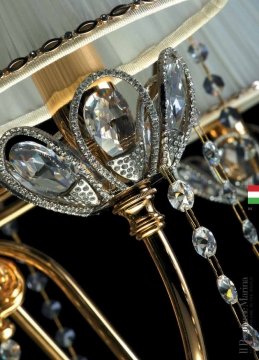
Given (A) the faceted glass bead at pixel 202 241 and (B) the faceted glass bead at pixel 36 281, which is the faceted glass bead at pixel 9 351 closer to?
(B) the faceted glass bead at pixel 36 281

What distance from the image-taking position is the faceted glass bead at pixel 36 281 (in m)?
0.97

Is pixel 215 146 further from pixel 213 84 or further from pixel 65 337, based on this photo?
pixel 65 337

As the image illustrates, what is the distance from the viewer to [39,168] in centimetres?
58

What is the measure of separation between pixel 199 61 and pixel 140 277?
10.3 inches

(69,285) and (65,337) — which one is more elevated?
(69,285)

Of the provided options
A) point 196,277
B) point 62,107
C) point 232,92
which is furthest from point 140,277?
point 62,107

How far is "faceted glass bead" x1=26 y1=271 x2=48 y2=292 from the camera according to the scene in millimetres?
968

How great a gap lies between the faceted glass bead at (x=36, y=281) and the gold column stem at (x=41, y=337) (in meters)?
0.14

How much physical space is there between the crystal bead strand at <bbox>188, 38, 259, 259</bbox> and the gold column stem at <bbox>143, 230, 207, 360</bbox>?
0.11 m

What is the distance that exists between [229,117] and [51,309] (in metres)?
0.28

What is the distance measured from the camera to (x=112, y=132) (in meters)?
0.58

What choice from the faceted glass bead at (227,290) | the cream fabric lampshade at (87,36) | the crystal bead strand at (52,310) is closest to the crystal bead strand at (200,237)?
the faceted glass bead at (227,290)

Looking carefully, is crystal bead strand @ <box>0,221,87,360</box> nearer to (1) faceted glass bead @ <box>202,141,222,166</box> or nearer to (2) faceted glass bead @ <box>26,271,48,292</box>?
(2) faceted glass bead @ <box>26,271,48,292</box>

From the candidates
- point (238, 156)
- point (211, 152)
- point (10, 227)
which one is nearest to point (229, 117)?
point (238, 156)
